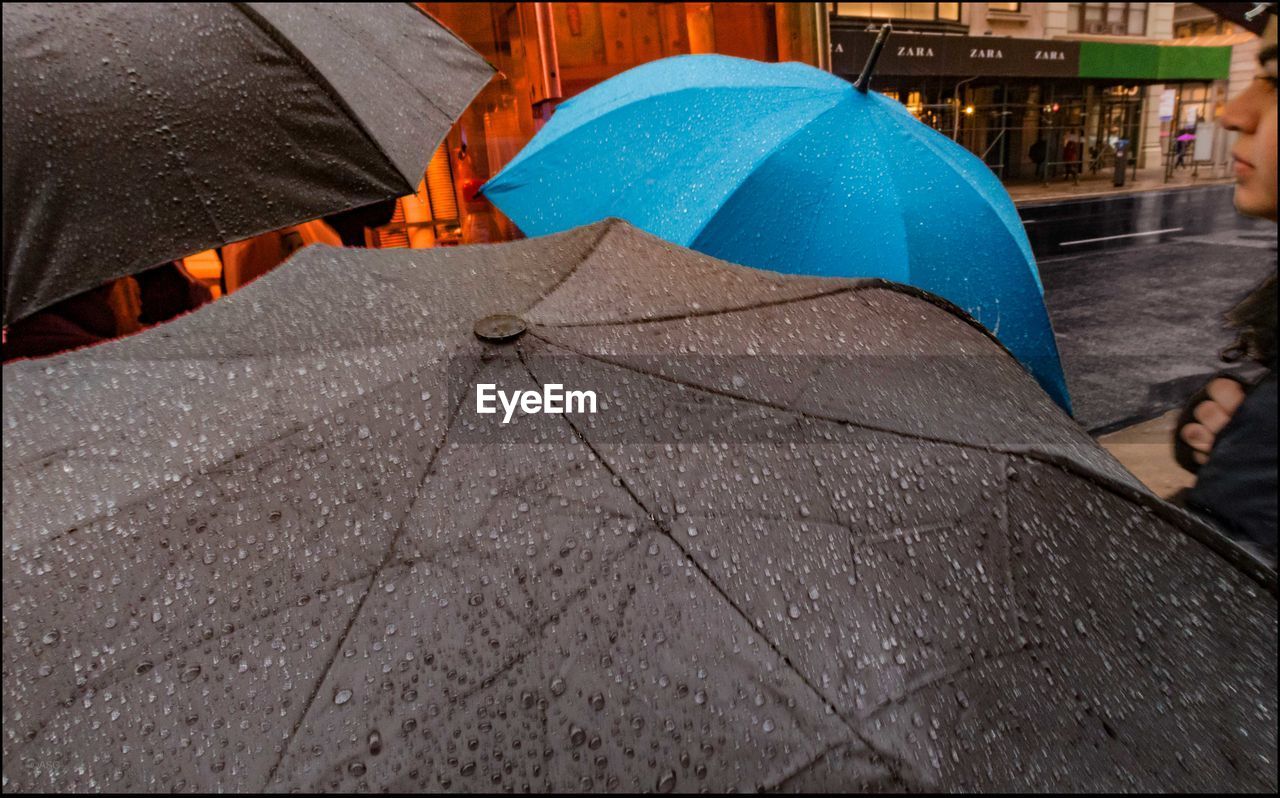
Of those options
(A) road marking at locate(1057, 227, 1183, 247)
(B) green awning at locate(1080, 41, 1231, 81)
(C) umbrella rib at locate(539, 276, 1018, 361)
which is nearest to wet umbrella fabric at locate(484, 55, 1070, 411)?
(C) umbrella rib at locate(539, 276, 1018, 361)

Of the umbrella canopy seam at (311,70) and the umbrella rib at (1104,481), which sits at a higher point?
the umbrella canopy seam at (311,70)

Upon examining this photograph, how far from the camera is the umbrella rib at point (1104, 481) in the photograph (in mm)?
1228

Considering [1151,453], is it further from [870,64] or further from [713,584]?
[713,584]

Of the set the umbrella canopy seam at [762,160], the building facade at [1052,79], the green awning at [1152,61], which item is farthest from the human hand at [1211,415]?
the green awning at [1152,61]

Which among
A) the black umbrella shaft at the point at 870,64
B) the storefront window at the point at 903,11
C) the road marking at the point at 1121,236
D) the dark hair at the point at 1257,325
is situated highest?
the storefront window at the point at 903,11

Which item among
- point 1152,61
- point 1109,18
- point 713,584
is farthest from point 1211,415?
point 1109,18

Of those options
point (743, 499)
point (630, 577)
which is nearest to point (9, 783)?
point (630, 577)

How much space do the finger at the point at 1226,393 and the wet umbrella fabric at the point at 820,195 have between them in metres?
1.78

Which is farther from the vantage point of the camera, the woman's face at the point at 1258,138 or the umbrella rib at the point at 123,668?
the woman's face at the point at 1258,138

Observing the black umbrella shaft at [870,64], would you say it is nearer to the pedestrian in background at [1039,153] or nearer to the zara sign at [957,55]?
the zara sign at [957,55]

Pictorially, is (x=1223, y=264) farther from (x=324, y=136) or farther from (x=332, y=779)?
(x=332, y=779)

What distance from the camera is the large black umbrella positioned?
2.01 meters

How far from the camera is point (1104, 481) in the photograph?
1307mm
